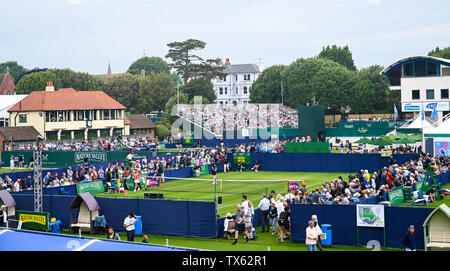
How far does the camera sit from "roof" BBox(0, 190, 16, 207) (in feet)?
91.2

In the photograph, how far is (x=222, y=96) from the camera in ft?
485

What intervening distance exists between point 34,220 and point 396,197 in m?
16.0

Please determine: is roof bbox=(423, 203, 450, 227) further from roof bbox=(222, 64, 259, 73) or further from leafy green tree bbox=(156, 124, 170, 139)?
roof bbox=(222, 64, 259, 73)

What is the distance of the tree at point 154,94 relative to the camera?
112250 millimetres

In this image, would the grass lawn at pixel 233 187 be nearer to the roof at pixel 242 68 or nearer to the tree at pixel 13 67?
the roof at pixel 242 68

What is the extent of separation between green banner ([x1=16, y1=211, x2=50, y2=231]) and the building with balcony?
4912cm

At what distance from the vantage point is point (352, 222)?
22.8m

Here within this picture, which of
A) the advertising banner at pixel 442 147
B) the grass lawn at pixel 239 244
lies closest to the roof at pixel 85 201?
the grass lawn at pixel 239 244

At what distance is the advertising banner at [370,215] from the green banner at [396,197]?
19.3 feet
